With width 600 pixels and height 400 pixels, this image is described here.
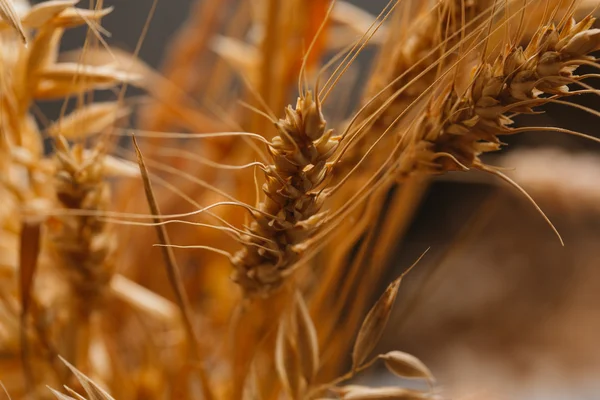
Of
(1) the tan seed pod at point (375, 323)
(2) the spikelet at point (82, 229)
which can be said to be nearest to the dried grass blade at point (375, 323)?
(1) the tan seed pod at point (375, 323)

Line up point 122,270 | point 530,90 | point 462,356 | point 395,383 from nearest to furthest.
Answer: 1. point 530,90
2. point 122,270
3. point 395,383
4. point 462,356

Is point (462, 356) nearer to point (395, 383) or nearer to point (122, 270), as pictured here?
point (395, 383)

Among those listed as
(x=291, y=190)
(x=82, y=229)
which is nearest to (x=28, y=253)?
(x=82, y=229)

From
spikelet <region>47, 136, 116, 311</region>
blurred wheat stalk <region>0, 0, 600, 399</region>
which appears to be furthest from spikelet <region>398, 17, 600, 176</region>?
spikelet <region>47, 136, 116, 311</region>

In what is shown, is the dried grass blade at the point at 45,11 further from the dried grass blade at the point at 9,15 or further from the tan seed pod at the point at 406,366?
the tan seed pod at the point at 406,366

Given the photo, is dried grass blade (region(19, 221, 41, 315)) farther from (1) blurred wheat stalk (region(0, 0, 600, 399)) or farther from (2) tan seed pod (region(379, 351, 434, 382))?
(2) tan seed pod (region(379, 351, 434, 382))

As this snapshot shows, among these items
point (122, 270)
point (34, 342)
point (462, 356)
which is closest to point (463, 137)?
point (34, 342)
